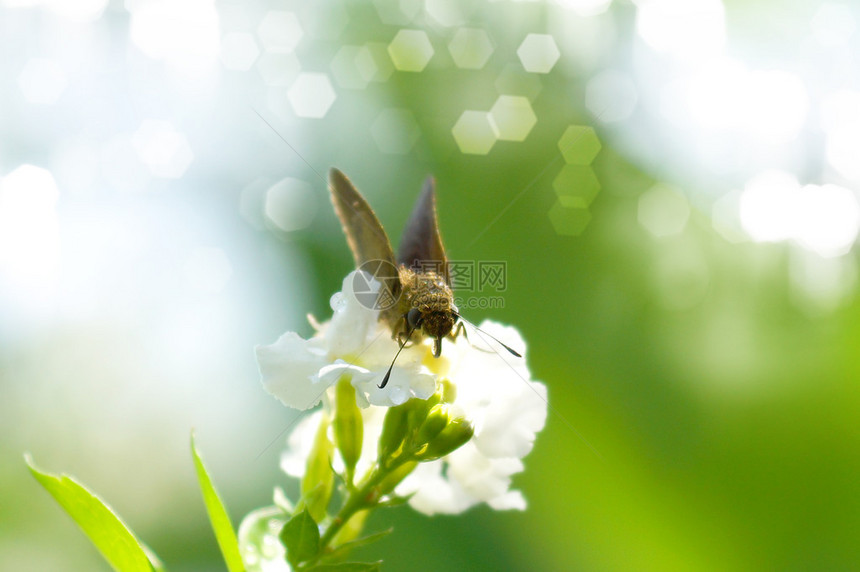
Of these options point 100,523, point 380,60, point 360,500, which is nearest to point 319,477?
point 360,500

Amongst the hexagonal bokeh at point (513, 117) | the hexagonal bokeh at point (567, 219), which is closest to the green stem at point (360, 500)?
the hexagonal bokeh at point (567, 219)

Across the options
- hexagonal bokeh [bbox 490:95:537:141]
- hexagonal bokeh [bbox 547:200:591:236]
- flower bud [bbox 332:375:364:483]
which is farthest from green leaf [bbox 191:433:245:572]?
hexagonal bokeh [bbox 490:95:537:141]

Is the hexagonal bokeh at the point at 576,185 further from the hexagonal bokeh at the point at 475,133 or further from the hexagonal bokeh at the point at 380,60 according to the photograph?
the hexagonal bokeh at the point at 380,60

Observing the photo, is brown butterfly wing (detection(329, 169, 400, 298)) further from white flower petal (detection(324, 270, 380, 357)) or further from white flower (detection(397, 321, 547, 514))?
white flower (detection(397, 321, 547, 514))

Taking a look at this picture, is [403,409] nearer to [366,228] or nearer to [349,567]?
[349,567]

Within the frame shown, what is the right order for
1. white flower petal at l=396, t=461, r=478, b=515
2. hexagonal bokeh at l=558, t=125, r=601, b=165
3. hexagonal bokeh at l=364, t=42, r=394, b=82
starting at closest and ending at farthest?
white flower petal at l=396, t=461, r=478, b=515, hexagonal bokeh at l=558, t=125, r=601, b=165, hexagonal bokeh at l=364, t=42, r=394, b=82

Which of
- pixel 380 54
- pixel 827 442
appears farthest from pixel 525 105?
pixel 827 442

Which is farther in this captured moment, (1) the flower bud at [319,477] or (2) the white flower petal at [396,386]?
(1) the flower bud at [319,477]
